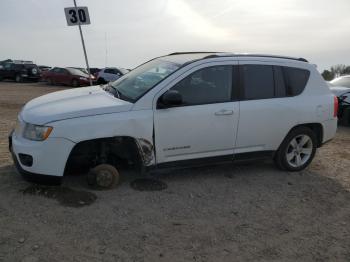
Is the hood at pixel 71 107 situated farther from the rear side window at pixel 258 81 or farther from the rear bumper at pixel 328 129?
the rear bumper at pixel 328 129

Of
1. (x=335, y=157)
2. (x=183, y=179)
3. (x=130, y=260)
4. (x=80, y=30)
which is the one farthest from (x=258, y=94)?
(x=80, y=30)

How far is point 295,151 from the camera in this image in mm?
5684

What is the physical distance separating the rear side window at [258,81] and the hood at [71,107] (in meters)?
1.70

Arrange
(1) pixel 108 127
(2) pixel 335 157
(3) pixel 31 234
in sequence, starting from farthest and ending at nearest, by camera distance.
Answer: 1. (2) pixel 335 157
2. (1) pixel 108 127
3. (3) pixel 31 234

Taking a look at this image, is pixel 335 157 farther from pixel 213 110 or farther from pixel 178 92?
pixel 178 92

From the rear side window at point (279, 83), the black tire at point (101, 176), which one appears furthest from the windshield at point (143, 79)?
the rear side window at point (279, 83)

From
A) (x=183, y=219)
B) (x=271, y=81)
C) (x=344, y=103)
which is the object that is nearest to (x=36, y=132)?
(x=183, y=219)

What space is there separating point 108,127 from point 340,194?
3.24 m

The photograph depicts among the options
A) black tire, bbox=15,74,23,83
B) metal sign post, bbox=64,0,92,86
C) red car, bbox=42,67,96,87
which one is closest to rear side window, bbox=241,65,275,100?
metal sign post, bbox=64,0,92,86

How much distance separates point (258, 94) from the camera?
16.9 feet

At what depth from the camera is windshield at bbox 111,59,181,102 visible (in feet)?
15.4

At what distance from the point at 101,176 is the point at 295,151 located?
9.95 ft

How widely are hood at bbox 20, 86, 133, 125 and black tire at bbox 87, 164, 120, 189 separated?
73cm

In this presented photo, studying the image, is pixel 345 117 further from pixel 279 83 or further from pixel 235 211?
pixel 235 211
